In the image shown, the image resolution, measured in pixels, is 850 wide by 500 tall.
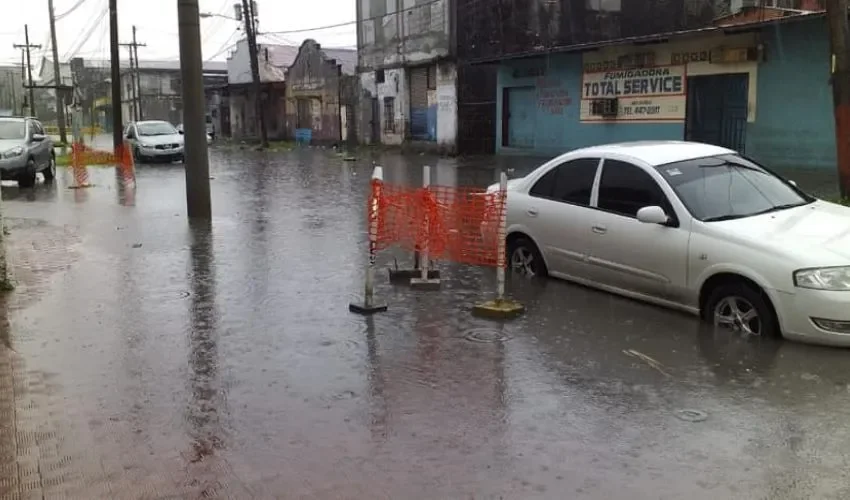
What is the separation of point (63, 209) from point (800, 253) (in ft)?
44.7

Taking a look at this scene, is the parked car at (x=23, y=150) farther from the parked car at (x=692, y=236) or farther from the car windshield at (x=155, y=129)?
the parked car at (x=692, y=236)

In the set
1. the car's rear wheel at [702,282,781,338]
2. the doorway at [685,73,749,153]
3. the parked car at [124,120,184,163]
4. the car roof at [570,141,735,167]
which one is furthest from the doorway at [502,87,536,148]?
the car's rear wheel at [702,282,781,338]

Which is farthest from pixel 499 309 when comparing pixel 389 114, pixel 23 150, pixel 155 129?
pixel 389 114

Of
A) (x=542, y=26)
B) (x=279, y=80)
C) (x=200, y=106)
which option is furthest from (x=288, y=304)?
(x=279, y=80)

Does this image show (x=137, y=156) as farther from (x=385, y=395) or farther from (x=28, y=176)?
(x=385, y=395)

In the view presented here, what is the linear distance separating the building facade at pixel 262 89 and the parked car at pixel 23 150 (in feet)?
102

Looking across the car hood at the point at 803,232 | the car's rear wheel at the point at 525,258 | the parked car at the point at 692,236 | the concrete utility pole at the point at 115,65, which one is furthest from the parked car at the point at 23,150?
the car hood at the point at 803,232

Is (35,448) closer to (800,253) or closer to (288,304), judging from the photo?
(288,304)

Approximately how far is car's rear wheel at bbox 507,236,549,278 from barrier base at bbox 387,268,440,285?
34.3 inches

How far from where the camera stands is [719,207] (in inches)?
282

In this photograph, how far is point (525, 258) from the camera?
9016 millimetres

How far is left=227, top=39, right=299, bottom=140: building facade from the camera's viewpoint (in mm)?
52625

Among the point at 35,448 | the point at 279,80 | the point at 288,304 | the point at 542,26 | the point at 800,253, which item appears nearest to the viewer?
the point at 35,448

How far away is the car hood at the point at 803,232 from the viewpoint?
6.19 meters
